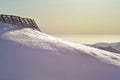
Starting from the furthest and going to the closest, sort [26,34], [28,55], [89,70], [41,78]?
[26,34], [28,55], [89,70], [41,78]

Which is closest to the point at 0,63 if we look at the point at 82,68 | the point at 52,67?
the point at 52,67

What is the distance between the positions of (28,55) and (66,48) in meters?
2.65

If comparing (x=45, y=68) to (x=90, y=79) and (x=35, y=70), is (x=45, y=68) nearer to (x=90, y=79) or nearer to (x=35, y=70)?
(x=35, y=70)

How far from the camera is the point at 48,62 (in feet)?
53.0

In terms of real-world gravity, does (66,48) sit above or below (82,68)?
above

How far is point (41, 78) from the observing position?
14641 mm

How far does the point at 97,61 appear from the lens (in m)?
16.7

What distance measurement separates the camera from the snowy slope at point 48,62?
15.0 metres

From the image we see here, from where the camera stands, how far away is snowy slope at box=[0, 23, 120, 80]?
1495 centimetres

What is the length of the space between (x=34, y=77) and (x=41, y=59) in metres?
1.81

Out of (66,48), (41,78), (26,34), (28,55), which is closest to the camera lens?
(41,78)

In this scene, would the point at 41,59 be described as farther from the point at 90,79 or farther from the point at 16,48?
the point at 90,79

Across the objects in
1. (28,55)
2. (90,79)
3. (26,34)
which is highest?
(26,34)

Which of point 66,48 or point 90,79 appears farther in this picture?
point 66,48
